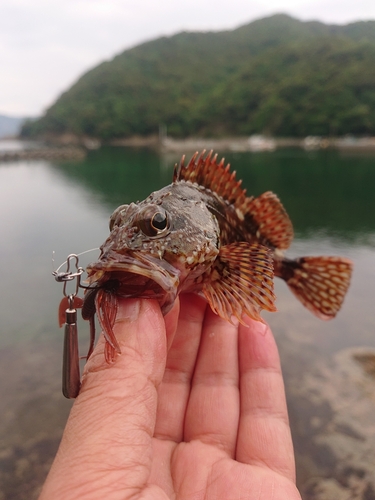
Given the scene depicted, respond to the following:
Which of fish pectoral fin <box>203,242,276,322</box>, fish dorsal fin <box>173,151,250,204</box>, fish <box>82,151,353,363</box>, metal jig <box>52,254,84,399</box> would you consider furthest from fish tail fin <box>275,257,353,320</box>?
metal jig <box>52,254,84,399</box>

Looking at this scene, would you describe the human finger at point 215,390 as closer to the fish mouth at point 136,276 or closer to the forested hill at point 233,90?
the fish mouth at point 136,276

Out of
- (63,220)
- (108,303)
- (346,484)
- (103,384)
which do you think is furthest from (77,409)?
(63,220)

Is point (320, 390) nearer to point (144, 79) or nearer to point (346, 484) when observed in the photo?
point (346, 484)

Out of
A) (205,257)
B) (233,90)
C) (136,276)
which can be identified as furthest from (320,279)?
(233,90)

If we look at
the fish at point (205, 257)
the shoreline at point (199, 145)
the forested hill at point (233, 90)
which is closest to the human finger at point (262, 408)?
the fish at point (205, 257)

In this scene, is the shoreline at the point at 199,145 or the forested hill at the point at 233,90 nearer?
the shoreline at the point at 199,145

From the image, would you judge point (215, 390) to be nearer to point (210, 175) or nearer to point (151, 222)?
point (151, 222)
